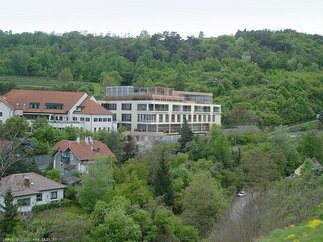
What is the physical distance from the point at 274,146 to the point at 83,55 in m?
44.5

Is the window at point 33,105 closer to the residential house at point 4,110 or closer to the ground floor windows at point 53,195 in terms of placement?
the residential house at point 4,110

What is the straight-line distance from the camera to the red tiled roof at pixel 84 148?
110 ft

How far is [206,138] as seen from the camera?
139 ft

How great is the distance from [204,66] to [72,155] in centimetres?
4818

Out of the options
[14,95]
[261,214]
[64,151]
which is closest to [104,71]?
[14,95]

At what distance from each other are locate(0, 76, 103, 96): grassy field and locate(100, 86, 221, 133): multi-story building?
6.10 m

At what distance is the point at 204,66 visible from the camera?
258 ft

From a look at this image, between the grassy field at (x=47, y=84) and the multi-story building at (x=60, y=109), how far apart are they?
31.3 ft

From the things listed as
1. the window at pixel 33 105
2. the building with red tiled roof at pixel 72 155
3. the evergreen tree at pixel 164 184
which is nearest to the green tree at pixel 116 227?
the evergreen tree at pixel 164 184

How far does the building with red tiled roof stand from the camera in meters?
33.4

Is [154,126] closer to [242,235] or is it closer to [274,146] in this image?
[274,146]

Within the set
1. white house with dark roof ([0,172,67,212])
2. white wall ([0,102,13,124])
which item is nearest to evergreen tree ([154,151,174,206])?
white house with dark roof ([0,172,67,212])

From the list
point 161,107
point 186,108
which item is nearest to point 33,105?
point 161,107

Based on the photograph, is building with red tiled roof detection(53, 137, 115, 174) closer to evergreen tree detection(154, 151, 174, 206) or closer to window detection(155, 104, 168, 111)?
evergreen tree detection(154, 151, 174, 206)
